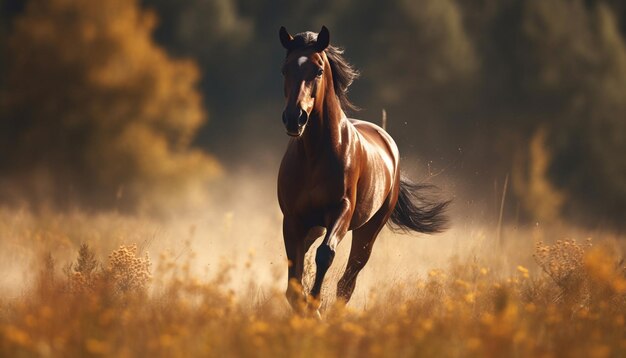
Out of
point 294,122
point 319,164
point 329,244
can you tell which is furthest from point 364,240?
point 294,122

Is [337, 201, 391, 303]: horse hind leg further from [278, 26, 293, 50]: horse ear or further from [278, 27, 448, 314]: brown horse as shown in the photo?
[278, 26, 293, 50]: horse ear

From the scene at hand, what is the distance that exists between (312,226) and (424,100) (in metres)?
17.6

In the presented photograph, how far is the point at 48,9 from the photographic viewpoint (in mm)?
17812

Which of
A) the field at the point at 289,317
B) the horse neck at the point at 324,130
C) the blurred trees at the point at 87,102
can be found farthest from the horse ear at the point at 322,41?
the blurred trees at the point at 87,102

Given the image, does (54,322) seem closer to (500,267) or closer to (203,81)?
(500,267)

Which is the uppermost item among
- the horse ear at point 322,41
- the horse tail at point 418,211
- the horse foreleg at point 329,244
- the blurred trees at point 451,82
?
the blurred trees at point 451,82

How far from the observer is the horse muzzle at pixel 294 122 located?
16.8 feet

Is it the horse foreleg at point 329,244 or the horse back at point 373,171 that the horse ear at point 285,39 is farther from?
the horse foreleg at point 329,244

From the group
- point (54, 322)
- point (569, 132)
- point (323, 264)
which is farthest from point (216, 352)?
point (569, 132)

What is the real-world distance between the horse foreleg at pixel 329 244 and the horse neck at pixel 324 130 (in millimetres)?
422

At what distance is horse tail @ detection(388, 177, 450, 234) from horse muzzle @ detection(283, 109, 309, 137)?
3222mm

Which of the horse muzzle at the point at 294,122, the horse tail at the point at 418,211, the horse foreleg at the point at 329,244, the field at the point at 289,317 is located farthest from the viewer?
the horse tail at the point at 418,211

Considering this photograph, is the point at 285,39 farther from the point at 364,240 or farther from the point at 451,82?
the point at 451,82

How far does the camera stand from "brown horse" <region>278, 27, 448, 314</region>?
5.39 meters
